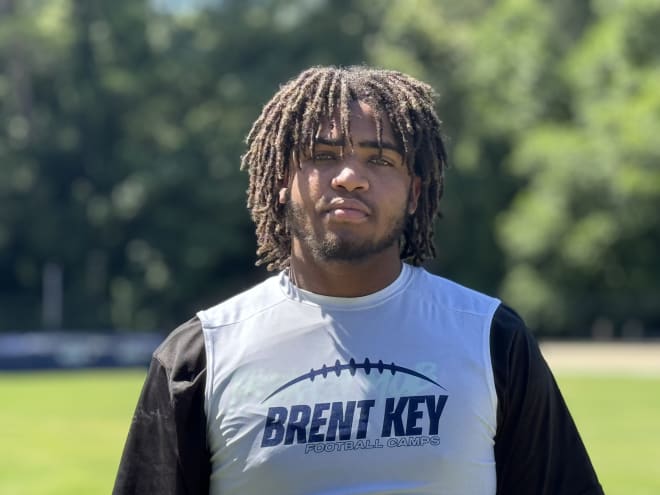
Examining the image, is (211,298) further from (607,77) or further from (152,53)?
(607,77)

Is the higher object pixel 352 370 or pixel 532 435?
pixel 352 370

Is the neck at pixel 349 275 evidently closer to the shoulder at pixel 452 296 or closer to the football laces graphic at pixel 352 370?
the shoulder at pixel 452 296

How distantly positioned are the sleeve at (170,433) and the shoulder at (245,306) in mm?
92

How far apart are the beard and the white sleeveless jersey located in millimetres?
99

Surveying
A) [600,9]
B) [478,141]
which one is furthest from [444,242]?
[600,9]

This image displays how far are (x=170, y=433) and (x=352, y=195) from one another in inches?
26.2

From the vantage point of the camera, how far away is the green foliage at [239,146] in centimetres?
3531

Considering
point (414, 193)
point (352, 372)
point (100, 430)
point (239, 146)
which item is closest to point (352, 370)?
point (352, 372)

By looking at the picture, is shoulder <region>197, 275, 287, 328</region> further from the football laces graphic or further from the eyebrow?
the eyebrow

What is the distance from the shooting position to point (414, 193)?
290 centimetres

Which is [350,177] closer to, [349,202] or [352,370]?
[349,202]

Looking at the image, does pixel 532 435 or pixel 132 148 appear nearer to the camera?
pixel 532 435

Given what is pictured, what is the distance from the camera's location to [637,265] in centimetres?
3525

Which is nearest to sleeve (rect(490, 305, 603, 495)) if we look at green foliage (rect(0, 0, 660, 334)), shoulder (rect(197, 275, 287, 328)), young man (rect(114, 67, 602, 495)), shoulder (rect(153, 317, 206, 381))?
young man (rect(114, 67, 602, 495))
